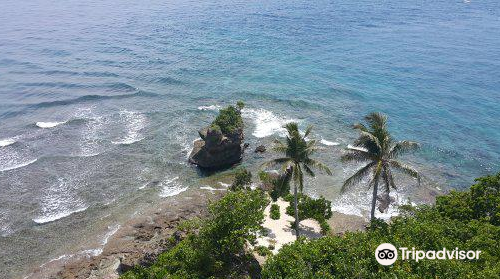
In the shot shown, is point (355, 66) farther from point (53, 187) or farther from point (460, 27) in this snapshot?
point (53, 187)

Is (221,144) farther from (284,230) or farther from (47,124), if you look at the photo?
(47,124)

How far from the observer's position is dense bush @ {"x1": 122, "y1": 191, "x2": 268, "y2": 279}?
37.3 meters

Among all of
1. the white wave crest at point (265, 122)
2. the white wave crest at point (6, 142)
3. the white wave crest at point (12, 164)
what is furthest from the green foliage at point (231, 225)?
the white wave crest at point (6, 142)

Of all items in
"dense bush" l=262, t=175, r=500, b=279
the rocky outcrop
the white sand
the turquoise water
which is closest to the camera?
"dense bush" l=262, t=175, r=500, b=279

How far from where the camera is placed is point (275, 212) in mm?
49906

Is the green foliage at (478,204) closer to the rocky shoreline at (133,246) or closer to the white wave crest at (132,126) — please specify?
the rocky shoreline at (133,246)

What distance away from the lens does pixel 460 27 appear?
13200 centimetres

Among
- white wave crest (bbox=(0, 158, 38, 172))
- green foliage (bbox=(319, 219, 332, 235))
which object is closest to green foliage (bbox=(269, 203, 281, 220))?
green foliage (bbox=(319, 219, 332, 235))

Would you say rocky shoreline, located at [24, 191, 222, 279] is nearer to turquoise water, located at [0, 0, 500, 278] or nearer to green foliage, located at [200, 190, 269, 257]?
turquoise water, located at [0, 0, 500, 278]

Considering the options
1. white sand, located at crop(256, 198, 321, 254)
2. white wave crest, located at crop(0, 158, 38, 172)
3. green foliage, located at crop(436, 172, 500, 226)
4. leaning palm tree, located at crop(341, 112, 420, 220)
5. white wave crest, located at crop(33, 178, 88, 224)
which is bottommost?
white wave crest, located at crop(33, 178, 88, 224)

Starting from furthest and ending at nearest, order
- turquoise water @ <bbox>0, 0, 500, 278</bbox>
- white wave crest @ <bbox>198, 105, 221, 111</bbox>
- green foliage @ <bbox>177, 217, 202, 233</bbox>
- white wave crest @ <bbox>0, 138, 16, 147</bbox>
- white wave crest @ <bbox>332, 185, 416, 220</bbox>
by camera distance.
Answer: white wave crest @ <bbox>198, 105, 221, 111</bbox>
white wave crest @ <bbox>0, 138, 16, 147</bbox>
turquoise water @ <bbox>0, 0, 500, 278</bbox>
white wave crest @ <bbox>332, 185, 416, 220</bbox>
green foliage @ <bbox>177, 217, 202, 233</bbox>

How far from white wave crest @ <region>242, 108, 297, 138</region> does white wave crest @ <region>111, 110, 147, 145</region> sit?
21.5m

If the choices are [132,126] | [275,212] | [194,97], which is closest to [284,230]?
[275,212]

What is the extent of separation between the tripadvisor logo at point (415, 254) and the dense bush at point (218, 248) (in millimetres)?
12425
